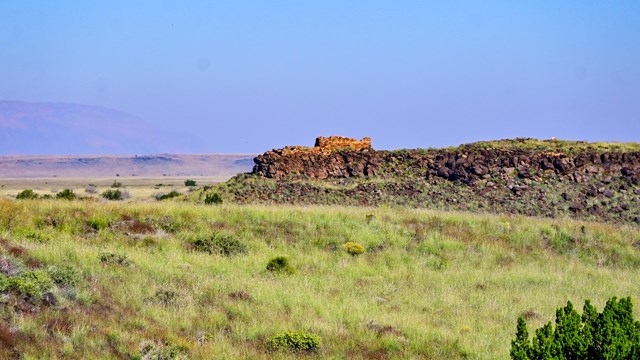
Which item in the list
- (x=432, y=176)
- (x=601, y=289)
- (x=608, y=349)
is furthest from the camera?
(x=432, y=176)

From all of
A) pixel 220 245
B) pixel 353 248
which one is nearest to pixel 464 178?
pixel 353 248

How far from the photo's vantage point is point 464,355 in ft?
41.5

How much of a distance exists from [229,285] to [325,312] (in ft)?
7.97

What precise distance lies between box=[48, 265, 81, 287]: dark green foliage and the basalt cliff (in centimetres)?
2925

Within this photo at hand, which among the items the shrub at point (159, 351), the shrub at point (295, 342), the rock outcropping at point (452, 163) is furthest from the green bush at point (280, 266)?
the rock outcropping at point (452, 163)

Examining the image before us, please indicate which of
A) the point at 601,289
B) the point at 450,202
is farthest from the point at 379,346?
the point at 450,202

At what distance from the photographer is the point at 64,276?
1369cm

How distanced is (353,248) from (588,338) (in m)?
14.0

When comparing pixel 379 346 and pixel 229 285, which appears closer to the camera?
pixel 379 346

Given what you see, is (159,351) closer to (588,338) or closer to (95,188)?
(588,338)

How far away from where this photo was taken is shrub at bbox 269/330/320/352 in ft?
40.2

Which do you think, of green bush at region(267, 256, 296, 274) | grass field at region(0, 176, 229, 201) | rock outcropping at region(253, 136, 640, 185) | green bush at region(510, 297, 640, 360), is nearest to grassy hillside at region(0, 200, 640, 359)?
green bush at region(267, 256, 296, 274)

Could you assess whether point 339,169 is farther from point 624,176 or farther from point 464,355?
point 464,355

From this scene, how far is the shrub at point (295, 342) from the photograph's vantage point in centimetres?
1225
